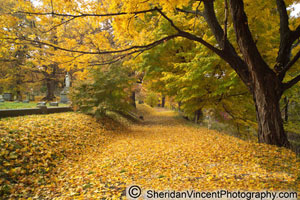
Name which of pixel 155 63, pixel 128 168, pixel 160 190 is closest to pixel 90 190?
pixel 128 168

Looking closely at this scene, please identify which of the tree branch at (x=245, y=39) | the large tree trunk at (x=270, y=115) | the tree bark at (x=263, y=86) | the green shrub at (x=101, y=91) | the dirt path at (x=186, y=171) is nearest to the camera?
the dirt path at (x=186, y=171)

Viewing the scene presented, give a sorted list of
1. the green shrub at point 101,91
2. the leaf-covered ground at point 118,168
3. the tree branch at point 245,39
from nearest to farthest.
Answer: the leaf-covered ground at point 118,168, the tree branch at point 245,39, the green shrub at point 101,91

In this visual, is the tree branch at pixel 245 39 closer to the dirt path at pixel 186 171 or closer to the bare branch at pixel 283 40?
the bare branch at pixel 283 40

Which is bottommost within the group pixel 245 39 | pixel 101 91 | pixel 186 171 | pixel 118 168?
pixel 118 168

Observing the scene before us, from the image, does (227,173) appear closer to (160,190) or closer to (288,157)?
(160,190)

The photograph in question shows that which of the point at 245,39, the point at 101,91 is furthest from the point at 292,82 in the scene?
the point at 101,91

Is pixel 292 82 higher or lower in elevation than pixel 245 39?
lower

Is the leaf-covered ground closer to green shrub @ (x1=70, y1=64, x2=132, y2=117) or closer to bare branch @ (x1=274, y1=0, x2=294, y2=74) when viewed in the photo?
bare branch @ (x1=274, y1=0, x2=294, y2=74)

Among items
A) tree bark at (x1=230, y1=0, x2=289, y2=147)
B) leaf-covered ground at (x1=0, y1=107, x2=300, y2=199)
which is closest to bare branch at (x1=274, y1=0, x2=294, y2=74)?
tree bark at (x1=230, y1=0, x2=289, y2=147)

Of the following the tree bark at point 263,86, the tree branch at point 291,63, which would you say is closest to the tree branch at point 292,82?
the tree bark at point 263,86

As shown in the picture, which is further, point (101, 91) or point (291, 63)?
point (101, 91)

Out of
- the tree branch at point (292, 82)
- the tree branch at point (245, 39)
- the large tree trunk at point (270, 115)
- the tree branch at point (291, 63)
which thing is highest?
the tree branch at point (245, 39)

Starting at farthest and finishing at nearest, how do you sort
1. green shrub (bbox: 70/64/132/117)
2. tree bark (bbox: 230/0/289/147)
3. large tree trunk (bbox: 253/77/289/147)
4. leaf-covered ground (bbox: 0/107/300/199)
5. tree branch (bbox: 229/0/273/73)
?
green shrub (bbox: 70/64/132/117)
large tree trunk (bbox: 253/77/289/147)
tree bark (bbox: 230/0/289/147)
tree branch (bbox: 229/0/273/73)
leaf-covered ground (bbox: 0/107/300/199)

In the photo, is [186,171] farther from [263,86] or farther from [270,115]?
[263,86]
